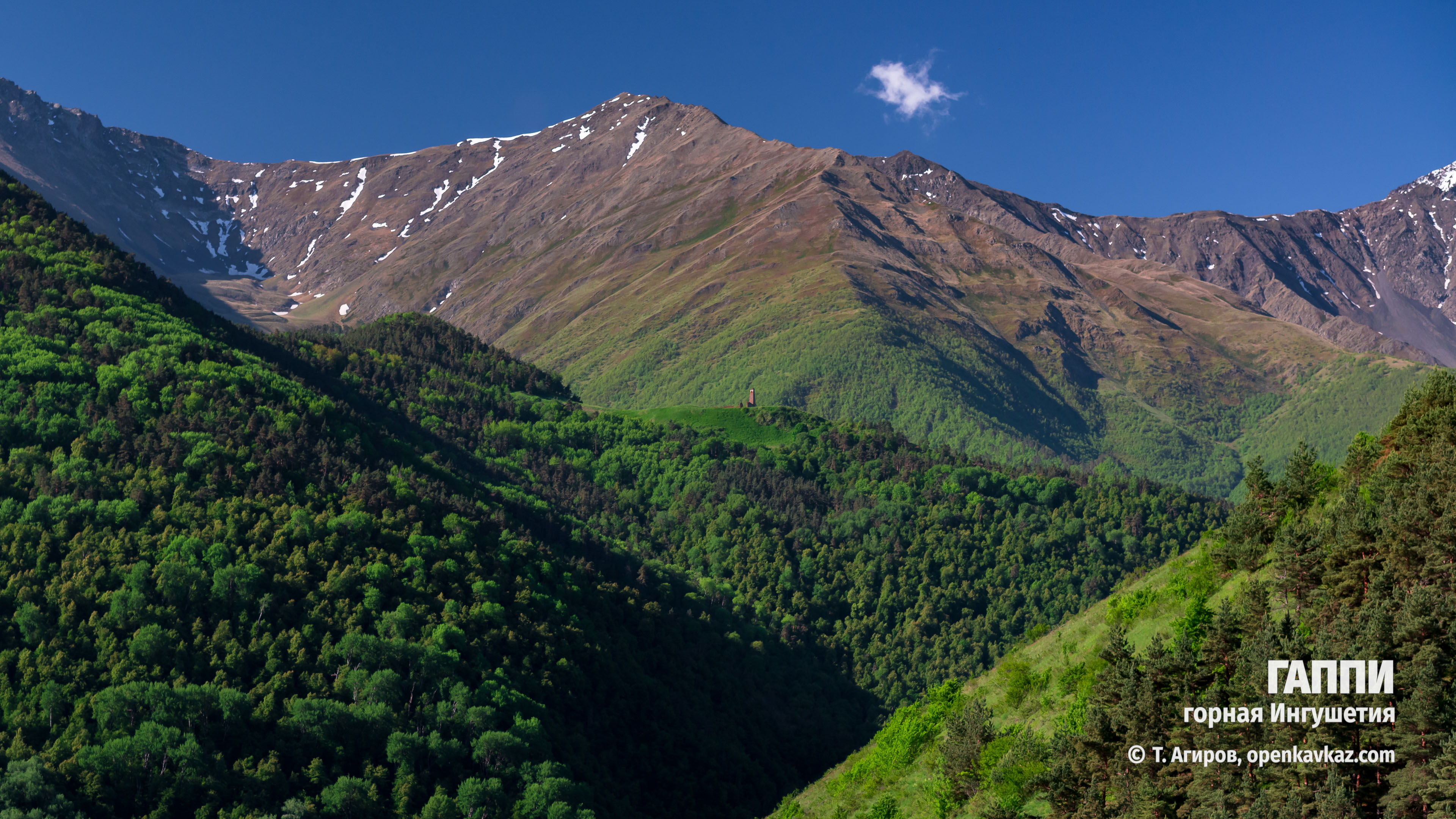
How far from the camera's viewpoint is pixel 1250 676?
40.6m

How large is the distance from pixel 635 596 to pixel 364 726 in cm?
6113

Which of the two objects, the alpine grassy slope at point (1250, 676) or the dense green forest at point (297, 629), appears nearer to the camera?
the alpine grassy slope at point (1250, 676)

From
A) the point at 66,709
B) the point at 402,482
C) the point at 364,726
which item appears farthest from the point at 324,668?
the point at 402,482

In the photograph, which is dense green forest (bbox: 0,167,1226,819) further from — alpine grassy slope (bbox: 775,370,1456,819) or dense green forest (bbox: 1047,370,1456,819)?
dense green forest (bbox: 1047,370,1456,819)

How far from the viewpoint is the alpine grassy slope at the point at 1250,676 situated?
3697 centimetres

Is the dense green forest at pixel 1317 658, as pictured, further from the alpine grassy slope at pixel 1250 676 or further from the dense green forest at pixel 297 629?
the dense green forest at pixel 297 629

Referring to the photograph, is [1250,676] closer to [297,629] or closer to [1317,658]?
[1317,658]

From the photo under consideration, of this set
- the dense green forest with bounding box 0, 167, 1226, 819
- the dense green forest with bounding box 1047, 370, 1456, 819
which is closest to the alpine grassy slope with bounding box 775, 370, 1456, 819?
the dense green forest with bounding box 1047, 370, 1456, 819

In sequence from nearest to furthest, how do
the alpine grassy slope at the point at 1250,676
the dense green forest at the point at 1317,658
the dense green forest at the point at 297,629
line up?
1. the dense green forest at the point at 1317,658
2. the alpine grassy slope at the point at 1250,676
3. the dense green forest at the point at 297,629

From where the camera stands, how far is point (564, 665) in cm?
14262

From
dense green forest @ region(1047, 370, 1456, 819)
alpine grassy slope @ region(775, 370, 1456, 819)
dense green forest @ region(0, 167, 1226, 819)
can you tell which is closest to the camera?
dense green forest @ region(1047, 370, 1456, 819)

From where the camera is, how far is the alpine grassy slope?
36969 millimetres

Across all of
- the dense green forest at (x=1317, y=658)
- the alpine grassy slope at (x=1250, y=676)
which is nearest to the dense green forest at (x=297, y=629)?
the alpine grassy slope at (x=1250, y=676)

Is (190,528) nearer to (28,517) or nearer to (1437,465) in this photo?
(28,517)
